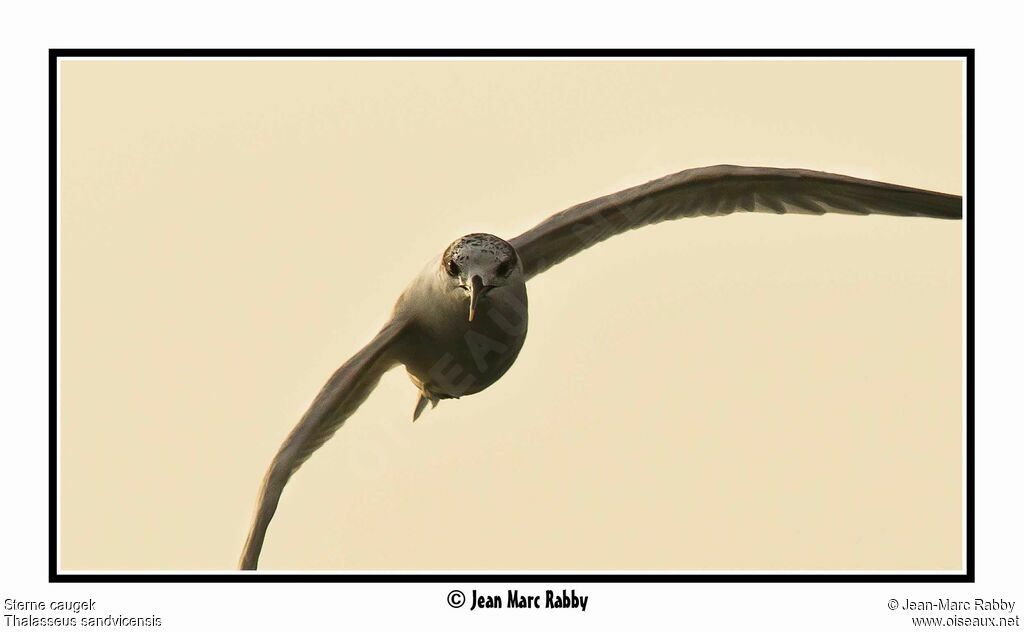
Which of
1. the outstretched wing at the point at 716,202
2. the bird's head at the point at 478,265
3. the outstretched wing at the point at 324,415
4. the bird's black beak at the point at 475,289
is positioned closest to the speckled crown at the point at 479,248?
the bird's head at the point at 478,265

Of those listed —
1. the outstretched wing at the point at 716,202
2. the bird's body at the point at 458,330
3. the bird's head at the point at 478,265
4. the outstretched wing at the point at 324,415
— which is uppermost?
the outstretched wing at the point at 716,202

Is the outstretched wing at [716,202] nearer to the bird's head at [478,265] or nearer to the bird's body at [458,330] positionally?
the bird's body at [458,330]

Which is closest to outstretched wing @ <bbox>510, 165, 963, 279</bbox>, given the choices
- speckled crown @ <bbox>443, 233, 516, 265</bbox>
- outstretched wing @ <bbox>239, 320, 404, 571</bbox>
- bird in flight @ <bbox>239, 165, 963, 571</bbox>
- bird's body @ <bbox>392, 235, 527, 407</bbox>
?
bird in flight @ <bbox>239, 165, 963, 571</bbox>

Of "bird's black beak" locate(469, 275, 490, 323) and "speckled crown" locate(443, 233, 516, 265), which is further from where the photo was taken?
"speckled crown" locate(443, 233, 516, 265)

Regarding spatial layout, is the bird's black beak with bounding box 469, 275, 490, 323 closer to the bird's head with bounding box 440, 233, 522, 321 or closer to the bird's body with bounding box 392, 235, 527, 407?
the bird's head with bounding box 440, 233, 522, 321

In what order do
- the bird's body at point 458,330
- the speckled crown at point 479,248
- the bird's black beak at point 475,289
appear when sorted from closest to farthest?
the bird's black beak at point 475,289, the speckled crown at point 479,248, the bird's body at point 458,330
